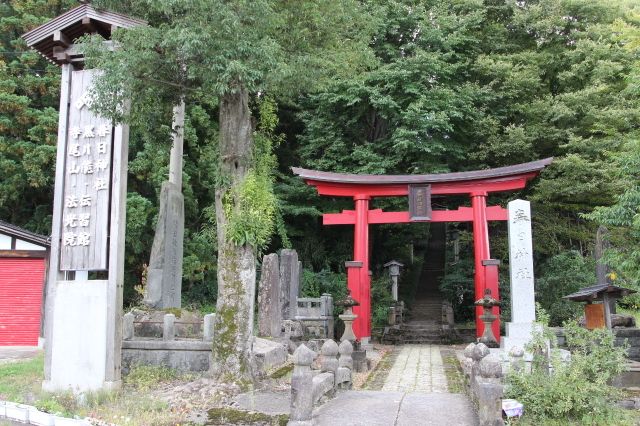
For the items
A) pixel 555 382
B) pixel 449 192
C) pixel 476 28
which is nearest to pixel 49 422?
pixel 555 382

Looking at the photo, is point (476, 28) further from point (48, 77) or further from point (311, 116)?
point (48, 77)

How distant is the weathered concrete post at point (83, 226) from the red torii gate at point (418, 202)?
838 centimetres

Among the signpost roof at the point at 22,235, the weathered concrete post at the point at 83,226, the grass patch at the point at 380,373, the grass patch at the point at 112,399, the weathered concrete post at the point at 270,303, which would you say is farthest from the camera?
the signpost roof at the point at 22,235

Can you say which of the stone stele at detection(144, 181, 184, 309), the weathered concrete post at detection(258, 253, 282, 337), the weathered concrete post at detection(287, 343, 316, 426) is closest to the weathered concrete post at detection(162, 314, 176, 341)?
the stone stele at detection(144, 181, 184, 309)

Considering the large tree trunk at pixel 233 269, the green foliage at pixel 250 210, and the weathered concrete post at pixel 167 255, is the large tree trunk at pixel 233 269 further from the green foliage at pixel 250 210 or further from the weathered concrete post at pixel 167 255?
the weathered concrete post at pixel 167 255

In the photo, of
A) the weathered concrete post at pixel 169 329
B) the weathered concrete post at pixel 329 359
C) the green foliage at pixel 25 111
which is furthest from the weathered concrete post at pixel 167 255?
the weathered concrete post at pixel 329 359

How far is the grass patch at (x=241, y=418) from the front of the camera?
6.56 metres

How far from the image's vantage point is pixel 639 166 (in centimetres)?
987

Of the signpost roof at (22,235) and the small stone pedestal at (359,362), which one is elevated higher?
the signpost roof at (22,235)

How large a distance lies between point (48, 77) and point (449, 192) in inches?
538

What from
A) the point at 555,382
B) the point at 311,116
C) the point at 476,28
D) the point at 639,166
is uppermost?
the point at 476,28

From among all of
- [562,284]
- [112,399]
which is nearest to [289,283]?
[112,399]

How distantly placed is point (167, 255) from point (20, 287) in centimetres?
559

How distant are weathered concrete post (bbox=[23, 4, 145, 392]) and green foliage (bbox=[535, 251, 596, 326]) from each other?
1344 cm
